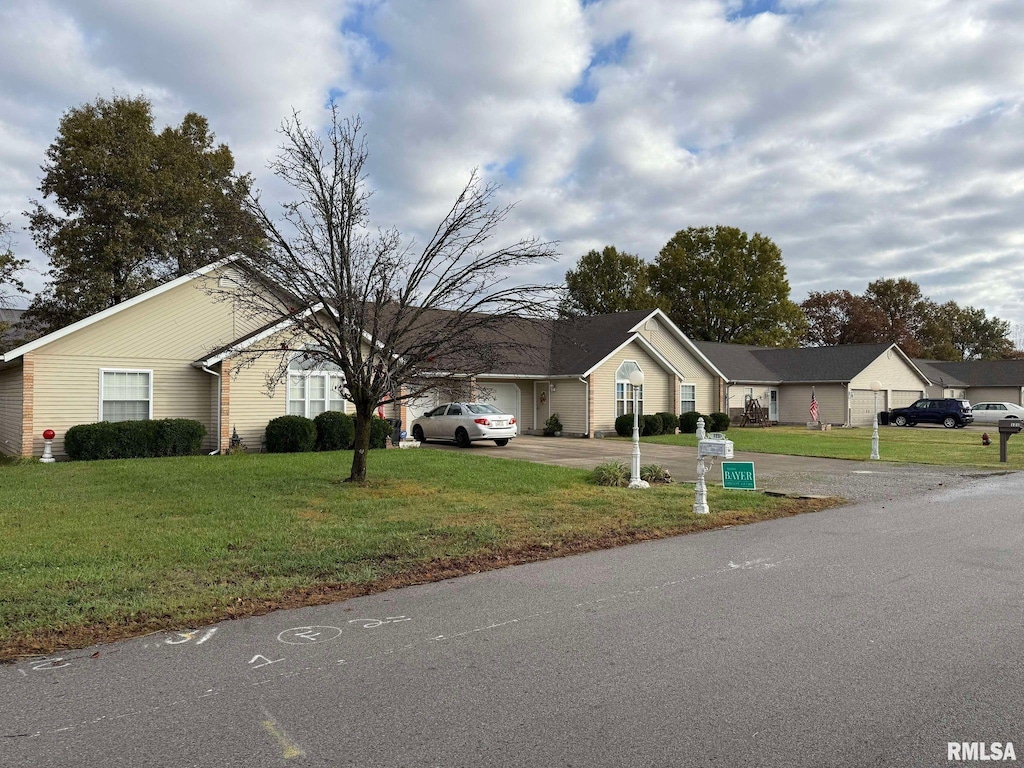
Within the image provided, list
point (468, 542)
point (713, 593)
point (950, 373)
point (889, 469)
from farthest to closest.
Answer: point (950, 373) → point (889, 469) → point (468, 542) → point (713, 593)

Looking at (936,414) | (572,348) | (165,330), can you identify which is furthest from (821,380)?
(165,330)

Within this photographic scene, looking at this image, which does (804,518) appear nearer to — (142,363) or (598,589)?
(598,589)

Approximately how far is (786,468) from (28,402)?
18675 millimetres

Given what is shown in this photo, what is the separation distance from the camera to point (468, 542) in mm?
9000

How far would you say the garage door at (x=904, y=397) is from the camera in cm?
4378

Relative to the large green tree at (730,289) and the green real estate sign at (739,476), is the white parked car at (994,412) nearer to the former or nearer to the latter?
the large green tree at (730,289)

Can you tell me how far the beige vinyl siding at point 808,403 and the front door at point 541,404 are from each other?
17562 millimetres

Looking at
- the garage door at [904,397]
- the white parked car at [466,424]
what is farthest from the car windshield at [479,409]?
the garage door at [904,397]

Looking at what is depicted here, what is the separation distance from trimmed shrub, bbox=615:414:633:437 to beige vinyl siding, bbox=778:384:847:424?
15.6m

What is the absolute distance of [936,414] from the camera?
4006 cm

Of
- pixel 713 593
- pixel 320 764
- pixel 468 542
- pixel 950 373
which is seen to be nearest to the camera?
pixel 320 764

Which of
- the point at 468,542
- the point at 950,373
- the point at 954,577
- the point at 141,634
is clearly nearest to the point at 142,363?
the point at 468,542

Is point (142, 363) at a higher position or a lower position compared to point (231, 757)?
higher

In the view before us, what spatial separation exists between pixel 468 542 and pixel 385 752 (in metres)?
5.29
